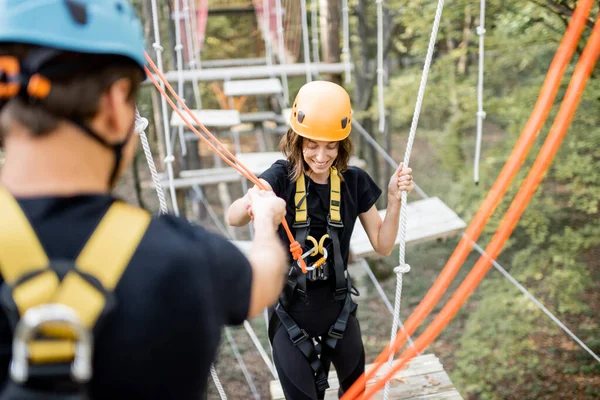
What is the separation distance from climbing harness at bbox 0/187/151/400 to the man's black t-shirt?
18mm

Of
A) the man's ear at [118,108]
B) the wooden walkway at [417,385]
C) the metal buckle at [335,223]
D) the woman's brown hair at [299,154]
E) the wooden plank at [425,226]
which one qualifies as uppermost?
the man's ear at [118,108]

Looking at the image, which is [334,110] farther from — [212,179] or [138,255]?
[212,179]

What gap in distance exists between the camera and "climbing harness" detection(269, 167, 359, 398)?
1.65m

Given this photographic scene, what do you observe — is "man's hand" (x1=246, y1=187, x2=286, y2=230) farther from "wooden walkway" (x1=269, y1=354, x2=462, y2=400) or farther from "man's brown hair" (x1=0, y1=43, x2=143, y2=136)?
"wooden walkway" (x1=269, y1=354, x2=462, y2=400)

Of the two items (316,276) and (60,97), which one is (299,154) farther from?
(60,97)

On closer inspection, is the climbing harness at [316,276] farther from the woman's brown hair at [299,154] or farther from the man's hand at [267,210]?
the man's hand at [267,210]

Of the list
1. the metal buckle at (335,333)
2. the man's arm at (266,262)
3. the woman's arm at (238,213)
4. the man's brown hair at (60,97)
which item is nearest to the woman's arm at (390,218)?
the metal buckle at (335,333)

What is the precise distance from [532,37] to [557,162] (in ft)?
4.27

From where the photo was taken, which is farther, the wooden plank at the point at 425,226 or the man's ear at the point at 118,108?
the wooden plank at the point at 425,226

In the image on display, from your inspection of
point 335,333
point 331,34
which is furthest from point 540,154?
point 331,34

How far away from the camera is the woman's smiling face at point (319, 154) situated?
1.66 meters

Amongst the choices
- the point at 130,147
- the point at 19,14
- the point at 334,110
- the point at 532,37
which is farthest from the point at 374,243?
the point at 532,37

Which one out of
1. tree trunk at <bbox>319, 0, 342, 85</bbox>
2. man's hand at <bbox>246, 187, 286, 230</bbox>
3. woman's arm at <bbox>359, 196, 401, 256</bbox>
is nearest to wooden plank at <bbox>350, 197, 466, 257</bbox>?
woman's arm at <bbox>359, 196, 401, 256</bbox>

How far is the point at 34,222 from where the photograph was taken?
1.99ft
